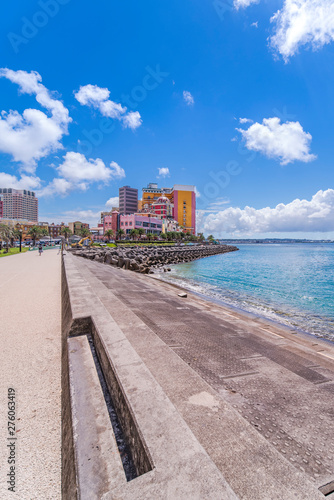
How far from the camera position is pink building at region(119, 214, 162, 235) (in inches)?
4476

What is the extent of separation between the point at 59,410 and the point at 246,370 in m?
2.87

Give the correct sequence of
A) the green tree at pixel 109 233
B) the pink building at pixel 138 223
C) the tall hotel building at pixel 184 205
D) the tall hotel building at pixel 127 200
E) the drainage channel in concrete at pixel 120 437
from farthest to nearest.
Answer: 1. the tall hotel building at pixel 127 200
2. the tall hotel building at pixel 184 205
3. the pink building at pixel 138 223
4. the green tree at pixel 109 233
5. the drainage channel in concrete at pixel 120 437

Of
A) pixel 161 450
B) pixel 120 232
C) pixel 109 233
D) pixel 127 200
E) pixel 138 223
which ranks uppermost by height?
pixel 127 200

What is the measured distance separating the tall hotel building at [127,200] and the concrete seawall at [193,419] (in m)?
159

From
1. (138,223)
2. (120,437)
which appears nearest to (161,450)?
(120,437)

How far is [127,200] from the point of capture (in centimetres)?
16150

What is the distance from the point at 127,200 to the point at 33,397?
16349cm

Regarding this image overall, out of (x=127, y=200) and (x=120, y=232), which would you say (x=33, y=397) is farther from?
(x=127, y=200)

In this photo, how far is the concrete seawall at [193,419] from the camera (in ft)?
5.20

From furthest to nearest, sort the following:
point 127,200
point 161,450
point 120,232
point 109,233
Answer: point 127,200, point 109,233, point 120,232, point 161,450

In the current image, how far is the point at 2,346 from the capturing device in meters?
5.27

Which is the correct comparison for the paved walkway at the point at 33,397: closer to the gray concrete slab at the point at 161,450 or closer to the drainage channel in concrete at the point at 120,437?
the gray concrete slab at the point at 161,450

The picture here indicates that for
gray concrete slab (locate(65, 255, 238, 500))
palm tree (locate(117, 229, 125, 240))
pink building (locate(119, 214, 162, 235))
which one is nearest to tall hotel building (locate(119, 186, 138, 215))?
pink building (locate(119, 214, 162, 235))

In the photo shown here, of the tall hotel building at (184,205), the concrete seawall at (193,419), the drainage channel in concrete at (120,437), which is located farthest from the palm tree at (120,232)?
the drainage channel in concrete at (120,437)
